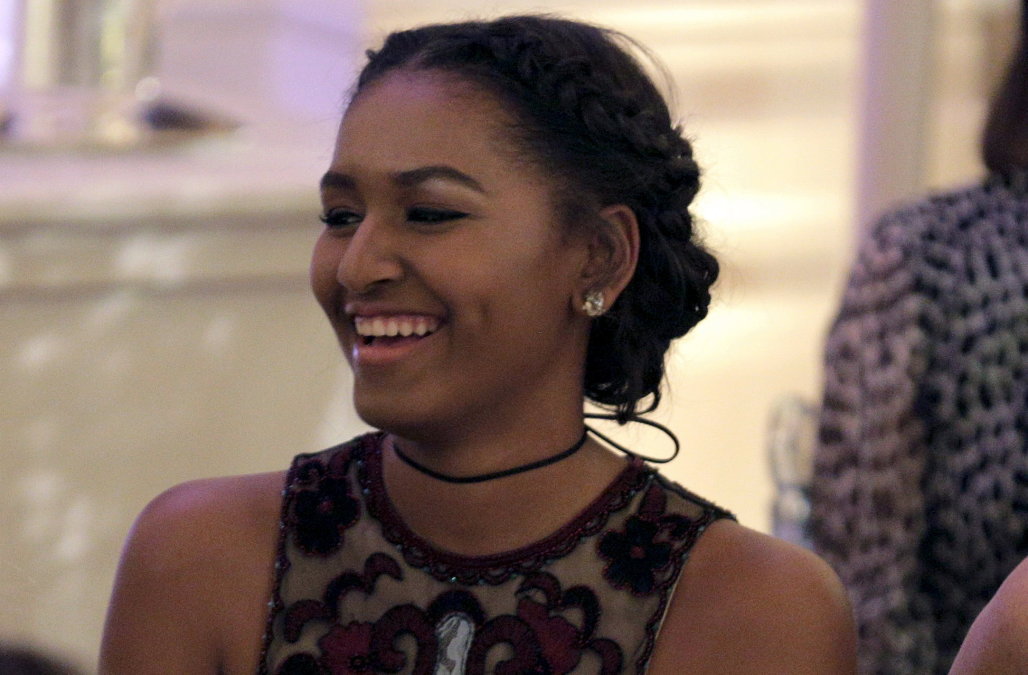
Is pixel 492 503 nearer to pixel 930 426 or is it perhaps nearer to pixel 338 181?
pixel 338 181

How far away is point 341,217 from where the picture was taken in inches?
60.8

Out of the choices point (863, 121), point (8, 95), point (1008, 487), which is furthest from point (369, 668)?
point (863, 121)

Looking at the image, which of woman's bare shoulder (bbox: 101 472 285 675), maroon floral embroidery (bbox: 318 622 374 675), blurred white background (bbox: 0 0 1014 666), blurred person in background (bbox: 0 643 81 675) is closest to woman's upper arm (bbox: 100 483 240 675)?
woman's bare shoulder (bbox: 101 472 285 675)

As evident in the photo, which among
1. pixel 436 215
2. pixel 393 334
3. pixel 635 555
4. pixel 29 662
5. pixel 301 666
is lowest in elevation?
pixel 29 662

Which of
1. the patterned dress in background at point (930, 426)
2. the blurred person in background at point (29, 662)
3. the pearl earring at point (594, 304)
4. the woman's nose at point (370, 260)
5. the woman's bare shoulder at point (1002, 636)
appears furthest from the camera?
the blurred person in background at point (29, 662)

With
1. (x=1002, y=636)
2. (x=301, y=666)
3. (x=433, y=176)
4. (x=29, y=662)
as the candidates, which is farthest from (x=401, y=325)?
(x=29, y=662)

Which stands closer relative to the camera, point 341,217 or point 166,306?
point 341,217

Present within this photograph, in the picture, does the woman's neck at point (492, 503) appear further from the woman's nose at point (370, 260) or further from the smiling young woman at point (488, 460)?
the woman's nose at point (370, 260)

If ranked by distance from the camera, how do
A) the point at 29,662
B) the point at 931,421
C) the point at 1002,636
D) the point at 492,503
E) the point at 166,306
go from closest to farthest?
the point at 1002,636 < the point at 492,503 < the point at 931,421 < the point at 29,662 < the point at 166,306

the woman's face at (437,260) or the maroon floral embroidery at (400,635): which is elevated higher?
the woman's face at (437,260)

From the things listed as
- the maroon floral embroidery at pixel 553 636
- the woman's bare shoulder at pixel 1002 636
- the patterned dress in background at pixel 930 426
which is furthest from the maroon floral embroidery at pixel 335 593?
the patterned dress in background at pixel 930 426

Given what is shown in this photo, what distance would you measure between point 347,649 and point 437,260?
1.31ft

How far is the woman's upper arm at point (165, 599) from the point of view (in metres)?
1.55

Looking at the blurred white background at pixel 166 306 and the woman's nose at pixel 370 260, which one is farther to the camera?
the blurred white background at pixel 166 306
